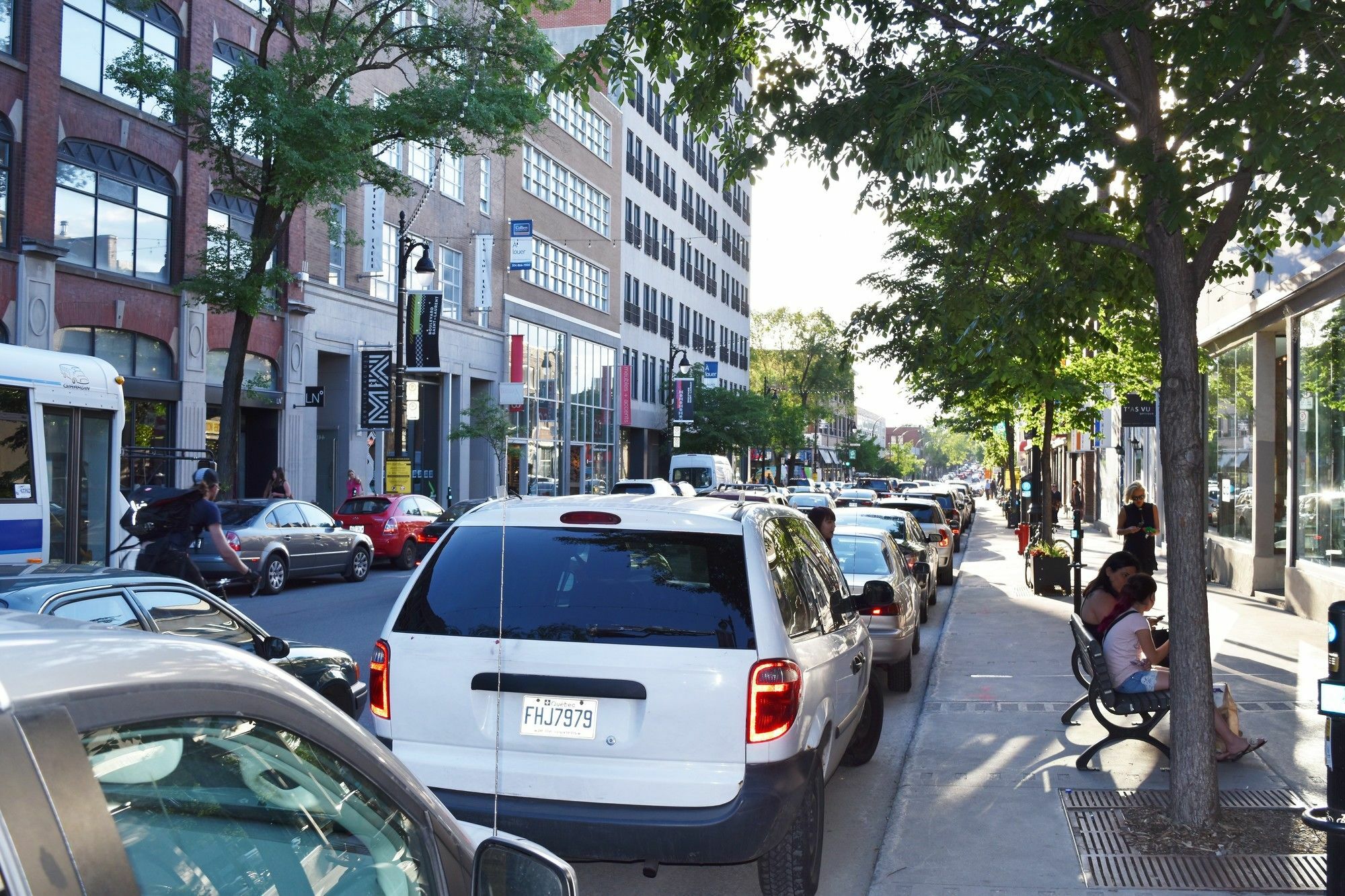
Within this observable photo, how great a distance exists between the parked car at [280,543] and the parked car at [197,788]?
16915 millimetres

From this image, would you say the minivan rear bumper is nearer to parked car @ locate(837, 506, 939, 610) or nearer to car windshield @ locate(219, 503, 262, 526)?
parked car @ locate(837, 506, 939, 610)

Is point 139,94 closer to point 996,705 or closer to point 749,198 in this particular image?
point 996,705

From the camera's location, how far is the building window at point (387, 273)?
35125 millimetres

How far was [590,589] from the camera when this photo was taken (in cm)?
519

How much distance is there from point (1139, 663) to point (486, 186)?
3634 cm

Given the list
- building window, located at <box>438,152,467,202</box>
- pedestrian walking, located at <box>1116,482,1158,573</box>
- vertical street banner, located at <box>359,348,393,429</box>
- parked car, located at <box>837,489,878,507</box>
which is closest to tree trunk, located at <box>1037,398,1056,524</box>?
parked car, located at <box>837,489,878,507</box>

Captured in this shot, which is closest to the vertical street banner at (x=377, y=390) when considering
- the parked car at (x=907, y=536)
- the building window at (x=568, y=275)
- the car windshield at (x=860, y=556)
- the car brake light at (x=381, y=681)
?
the building window at (x=568, y=275)

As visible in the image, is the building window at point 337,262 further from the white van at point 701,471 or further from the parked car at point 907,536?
the parked car at point 907,536

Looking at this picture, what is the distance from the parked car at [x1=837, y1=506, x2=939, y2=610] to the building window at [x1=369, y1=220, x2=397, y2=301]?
66.6ft

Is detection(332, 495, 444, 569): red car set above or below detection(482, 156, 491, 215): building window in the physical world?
below

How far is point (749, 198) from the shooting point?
82.2m

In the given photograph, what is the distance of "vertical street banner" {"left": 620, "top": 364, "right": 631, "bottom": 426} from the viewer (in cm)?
5500

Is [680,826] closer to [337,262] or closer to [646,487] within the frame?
[646,487]

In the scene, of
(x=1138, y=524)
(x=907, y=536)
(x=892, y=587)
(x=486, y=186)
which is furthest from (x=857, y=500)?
(x=892, y=587)
